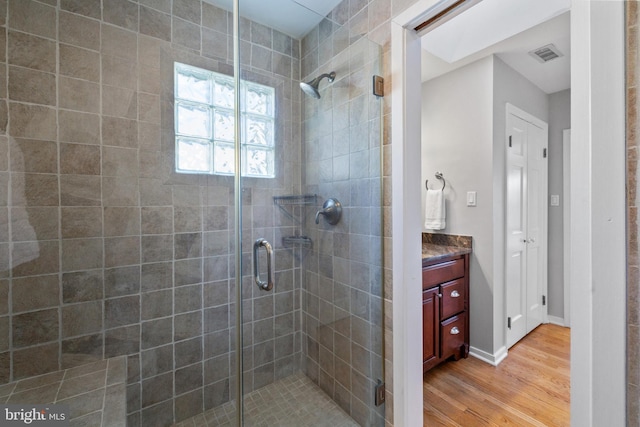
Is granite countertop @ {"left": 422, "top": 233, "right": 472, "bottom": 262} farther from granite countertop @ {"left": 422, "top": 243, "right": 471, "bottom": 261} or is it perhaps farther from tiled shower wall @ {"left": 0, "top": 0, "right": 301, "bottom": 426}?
tiled shower wall @ {"left": 0, "top": 0, "right": 301, "bottom": 426}

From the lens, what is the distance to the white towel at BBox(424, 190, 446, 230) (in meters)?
2.44

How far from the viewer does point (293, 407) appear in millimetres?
1248

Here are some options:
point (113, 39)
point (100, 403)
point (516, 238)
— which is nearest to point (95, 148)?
point (113, 39)

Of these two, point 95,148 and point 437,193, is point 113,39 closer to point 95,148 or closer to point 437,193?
point 95,148

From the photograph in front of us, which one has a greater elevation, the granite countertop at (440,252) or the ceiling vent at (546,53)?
the ceiling vent at (546,53)

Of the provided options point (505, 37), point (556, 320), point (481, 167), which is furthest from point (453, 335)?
point (505, 37)

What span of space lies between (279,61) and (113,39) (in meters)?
0.95

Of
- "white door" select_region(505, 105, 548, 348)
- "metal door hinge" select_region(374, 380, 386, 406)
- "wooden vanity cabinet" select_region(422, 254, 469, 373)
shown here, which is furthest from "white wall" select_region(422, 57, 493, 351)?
"metal door hinge" select_region(374, 380, 386, 406)

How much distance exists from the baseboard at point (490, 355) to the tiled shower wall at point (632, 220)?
163cm

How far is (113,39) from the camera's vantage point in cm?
140

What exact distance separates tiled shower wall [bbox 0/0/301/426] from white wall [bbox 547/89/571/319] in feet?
10.2

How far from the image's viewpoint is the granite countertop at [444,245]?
6.72ft

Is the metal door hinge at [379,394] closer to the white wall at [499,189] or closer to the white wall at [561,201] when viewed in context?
the white wall at [499,189]

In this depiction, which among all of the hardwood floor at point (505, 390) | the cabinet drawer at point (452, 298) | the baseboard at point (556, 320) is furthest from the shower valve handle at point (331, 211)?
the baseboard at point (556, 320)
